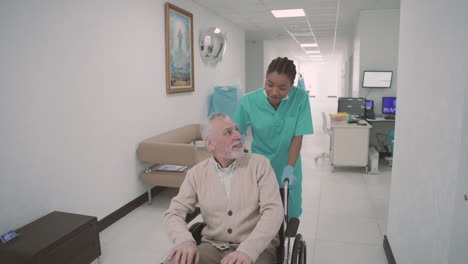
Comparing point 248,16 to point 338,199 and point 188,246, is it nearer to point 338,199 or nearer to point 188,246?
point 338,199

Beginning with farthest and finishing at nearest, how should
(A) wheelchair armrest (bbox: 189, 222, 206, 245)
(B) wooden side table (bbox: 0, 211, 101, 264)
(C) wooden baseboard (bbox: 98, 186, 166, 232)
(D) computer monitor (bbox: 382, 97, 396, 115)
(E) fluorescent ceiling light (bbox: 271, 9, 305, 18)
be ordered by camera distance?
1. (E) fluorescent ceiling light (bbox: 271, 9, 305, 18)
2. (D) computer monitor (bbox: 382, 97, 396, 115)
3. (C) wooden baseboard (bbox: 98, 186, 166, 232)
4. (B) wooden side table (bbox: 0, 211, 101, 264)
5. (A) wheelchair armrest (bbox: 189, 222, 206, 245)

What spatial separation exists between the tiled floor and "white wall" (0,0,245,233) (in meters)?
0.36

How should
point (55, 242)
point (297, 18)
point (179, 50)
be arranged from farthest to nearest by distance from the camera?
1. point (297, 18)
2. point (179, 50)
3. point (55, 242)

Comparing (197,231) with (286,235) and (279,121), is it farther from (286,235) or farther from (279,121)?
(279,121)

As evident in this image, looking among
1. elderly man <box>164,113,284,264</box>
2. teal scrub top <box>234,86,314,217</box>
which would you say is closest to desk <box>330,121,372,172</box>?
teal scrub top <box>234,86,314,217</box>

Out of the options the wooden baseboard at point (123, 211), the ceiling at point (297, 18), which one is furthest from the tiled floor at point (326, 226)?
the ceiling at point (297, 18)

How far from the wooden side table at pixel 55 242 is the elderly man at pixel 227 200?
43.8 inches

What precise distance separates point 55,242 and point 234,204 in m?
1.41

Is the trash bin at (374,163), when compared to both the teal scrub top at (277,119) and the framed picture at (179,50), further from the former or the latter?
the teal scrub top at (277,119)

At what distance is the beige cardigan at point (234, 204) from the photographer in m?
1.63

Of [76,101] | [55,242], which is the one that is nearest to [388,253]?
[55,242]

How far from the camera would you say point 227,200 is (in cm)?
165

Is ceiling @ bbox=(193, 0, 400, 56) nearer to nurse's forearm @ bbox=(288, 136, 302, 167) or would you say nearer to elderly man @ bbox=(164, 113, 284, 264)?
nurse's forearm @ bbox=(288, 136, 302, 167)

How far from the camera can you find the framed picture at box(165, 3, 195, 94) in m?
4.70
